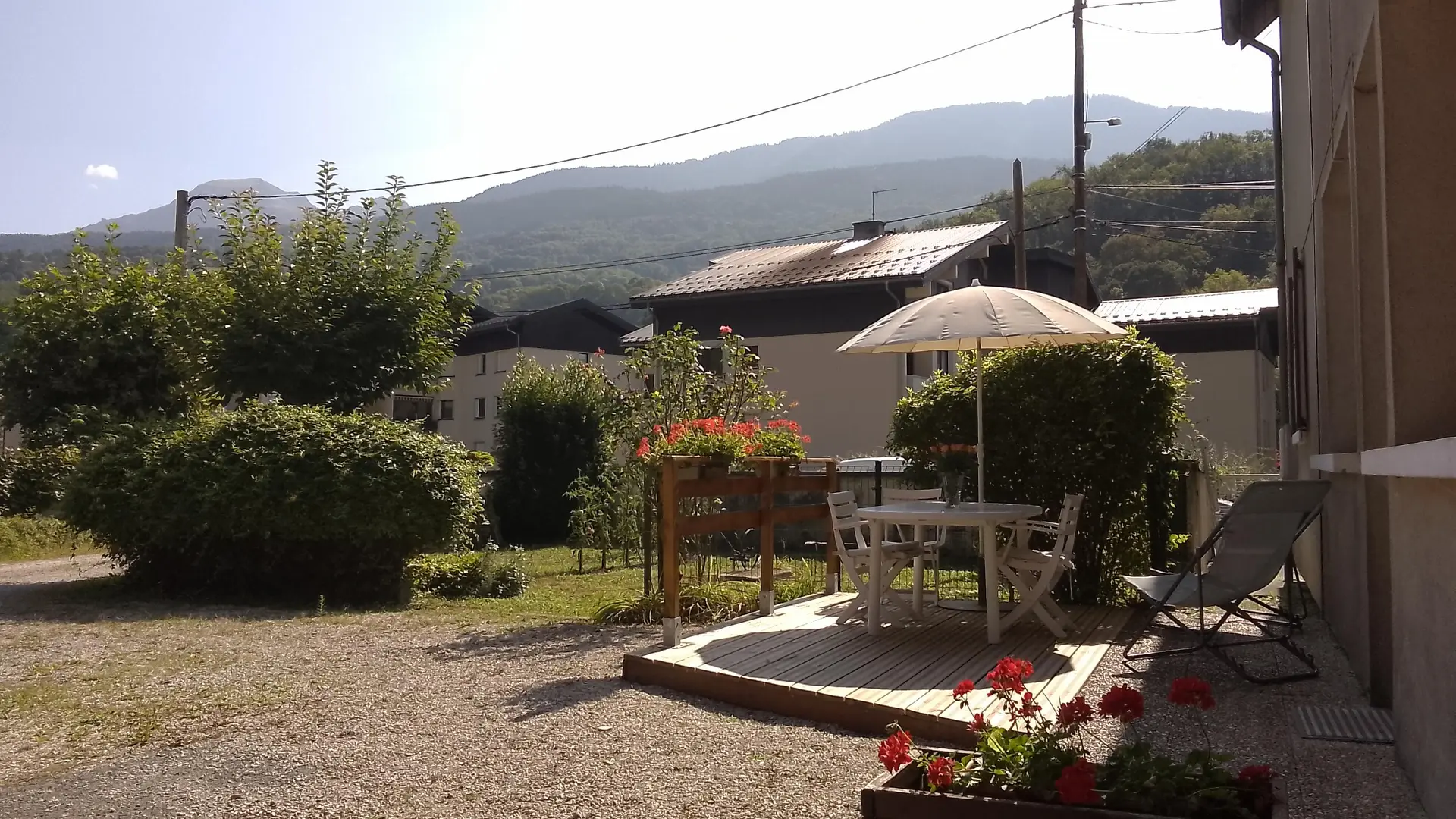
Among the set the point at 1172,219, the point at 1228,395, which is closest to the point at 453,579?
the point at 1228,395

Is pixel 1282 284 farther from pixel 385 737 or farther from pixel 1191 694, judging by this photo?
pixel 385 737

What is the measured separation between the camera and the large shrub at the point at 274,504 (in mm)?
8820

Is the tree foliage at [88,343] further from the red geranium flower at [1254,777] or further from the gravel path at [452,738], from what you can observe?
the red geranium flower at [1254,777]

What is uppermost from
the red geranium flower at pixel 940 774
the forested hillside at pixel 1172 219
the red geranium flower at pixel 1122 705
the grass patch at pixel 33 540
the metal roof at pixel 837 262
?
the forested hillside at pixel 1172 219

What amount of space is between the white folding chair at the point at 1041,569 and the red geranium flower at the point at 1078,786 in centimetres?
325

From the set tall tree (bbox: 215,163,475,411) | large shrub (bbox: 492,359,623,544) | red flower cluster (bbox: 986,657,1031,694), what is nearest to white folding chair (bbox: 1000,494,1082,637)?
red flower cluster (bbox: 986,657,1031,694)

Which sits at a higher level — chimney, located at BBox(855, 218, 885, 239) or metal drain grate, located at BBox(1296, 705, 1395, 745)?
chimney, located at BBox(855, 218, 885, 239)

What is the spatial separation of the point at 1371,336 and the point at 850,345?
270cm

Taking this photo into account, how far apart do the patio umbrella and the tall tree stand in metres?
6.16

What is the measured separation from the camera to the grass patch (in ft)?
46.6

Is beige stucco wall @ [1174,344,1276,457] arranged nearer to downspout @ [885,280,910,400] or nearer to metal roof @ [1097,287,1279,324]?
metal roof @ [1097,287,1279,324]

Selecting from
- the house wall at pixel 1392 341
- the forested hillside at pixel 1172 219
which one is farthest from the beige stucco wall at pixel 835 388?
the forested hillside at pixel 1172 219

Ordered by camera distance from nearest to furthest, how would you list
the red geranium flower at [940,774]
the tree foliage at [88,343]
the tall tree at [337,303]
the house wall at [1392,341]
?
the red geranium flower at [940,774], the house wall at [1392,341], the tall tree at [337,303], the tree foliage at [88,343]

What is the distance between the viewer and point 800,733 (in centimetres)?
452
